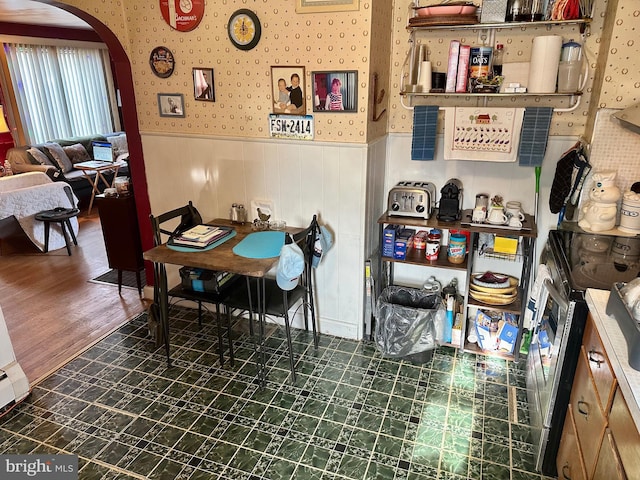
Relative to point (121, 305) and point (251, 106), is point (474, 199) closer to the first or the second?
point (251, 106)

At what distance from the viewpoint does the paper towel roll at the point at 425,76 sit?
2650 millimetres

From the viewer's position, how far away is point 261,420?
2.30m

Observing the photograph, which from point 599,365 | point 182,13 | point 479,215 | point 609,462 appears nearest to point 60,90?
point 182,13

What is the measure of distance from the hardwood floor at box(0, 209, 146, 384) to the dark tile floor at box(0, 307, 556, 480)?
218 millimetres

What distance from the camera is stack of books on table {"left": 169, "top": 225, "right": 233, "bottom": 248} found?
2.53 meters

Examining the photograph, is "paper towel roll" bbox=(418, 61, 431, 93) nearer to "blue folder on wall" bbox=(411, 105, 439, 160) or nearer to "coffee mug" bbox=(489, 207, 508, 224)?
"blue folder on wall" bbox=(411, 105, 439, 160)

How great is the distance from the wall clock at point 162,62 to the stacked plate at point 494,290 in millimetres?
2347

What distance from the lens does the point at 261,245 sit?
8.40 ft

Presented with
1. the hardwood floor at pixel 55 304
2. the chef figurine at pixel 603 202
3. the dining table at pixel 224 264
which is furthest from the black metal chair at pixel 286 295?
the chef figurine at pixel 603 202

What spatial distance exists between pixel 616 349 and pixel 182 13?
2821mm

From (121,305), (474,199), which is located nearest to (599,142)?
(474,199)

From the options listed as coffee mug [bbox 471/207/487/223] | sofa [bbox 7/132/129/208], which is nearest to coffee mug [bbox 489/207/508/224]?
coffee mug [bbox 471/207/487/223]

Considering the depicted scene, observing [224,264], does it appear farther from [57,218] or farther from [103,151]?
[103,151]

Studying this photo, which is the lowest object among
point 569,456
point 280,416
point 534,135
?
point 280,416
